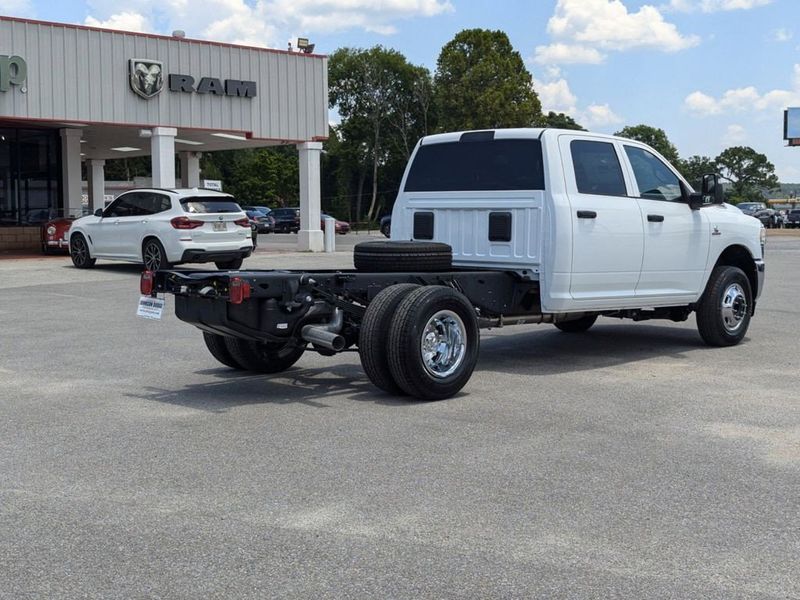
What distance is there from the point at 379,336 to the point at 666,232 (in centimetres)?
381

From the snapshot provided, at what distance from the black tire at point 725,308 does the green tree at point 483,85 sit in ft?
189

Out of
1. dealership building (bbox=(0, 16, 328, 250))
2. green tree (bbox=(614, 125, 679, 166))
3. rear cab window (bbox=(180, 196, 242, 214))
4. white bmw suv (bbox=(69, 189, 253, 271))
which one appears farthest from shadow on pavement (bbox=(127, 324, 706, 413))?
green tree (bbox=(614, 125, 679, 166))

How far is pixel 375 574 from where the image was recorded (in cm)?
423

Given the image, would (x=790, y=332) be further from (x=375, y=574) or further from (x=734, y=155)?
(x=734, y=155)

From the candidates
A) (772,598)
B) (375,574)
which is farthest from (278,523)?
(772,598)

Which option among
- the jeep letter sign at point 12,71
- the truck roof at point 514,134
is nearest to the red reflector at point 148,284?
the truck roof at point 514,134

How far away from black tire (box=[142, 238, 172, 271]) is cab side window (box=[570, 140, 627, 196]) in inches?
465

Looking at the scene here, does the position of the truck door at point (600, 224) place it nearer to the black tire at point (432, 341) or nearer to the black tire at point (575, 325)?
the black tire at point (432, 341)

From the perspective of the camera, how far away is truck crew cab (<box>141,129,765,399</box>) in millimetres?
7719

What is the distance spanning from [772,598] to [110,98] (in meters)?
24.4

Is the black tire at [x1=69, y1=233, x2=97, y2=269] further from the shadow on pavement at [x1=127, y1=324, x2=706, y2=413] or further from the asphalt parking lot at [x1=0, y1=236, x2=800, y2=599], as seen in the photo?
the shadow on pavement at [x1=127, y1=324, x2=706, y2=413]

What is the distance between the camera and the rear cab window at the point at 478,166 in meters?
9.08

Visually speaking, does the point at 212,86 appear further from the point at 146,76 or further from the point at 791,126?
the point at 791,126

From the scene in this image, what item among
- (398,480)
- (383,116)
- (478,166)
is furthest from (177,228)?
(383,116)
